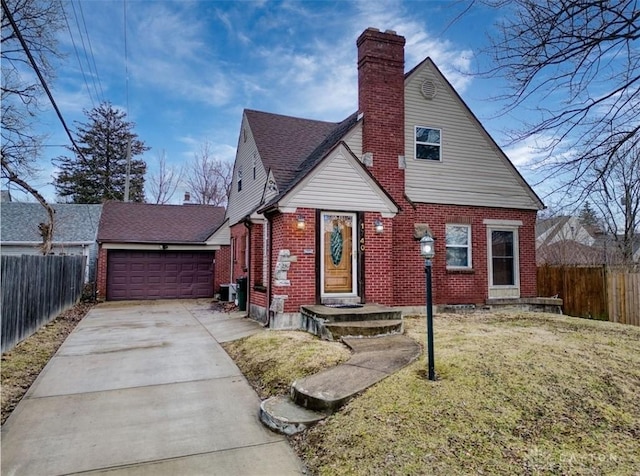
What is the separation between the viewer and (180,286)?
1806 centimetres

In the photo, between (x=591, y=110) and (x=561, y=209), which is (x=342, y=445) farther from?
(x=591, y=110)

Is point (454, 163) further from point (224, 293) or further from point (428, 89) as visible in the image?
point (224, 293)

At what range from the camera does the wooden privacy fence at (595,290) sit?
1077cm

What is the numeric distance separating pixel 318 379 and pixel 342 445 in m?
1.37

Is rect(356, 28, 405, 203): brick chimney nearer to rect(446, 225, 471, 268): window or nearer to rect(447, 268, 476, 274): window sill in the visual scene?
rect(446, 225, 471, 268): window

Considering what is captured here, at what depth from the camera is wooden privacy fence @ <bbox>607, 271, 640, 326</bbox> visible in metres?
10.6

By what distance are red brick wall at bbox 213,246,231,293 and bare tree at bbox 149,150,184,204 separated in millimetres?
17612

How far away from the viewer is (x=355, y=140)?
10328mm

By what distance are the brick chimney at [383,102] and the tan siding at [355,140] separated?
4.1 inches

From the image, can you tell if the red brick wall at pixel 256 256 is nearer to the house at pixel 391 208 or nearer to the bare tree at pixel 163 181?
the house at pixel 391 208

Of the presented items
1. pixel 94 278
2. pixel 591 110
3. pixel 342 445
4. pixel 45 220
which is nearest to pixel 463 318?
pixel 591 110

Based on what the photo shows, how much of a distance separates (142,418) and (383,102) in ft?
28.9

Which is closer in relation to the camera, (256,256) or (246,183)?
(256,256)

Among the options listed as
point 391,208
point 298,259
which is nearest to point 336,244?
point 298,259
